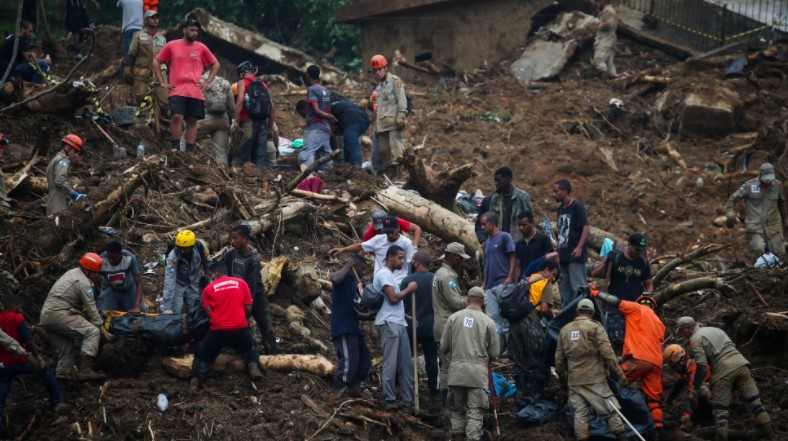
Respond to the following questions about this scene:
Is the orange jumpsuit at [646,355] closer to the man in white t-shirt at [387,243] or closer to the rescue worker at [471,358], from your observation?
the rescue worker at [471,358]

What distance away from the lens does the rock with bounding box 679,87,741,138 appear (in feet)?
71.1

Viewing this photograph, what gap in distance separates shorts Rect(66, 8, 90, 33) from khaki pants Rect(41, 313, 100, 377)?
477 inches

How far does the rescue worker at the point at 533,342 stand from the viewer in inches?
448

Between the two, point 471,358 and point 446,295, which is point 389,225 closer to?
point 446,295

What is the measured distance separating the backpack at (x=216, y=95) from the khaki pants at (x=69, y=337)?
5.70 m

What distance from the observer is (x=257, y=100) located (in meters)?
16.2

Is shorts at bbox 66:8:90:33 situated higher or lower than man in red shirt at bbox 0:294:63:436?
higher

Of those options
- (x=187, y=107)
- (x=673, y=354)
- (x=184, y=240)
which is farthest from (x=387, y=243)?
(x=187, y=107)

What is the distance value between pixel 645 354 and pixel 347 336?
3115mm

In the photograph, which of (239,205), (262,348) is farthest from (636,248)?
(239,205)

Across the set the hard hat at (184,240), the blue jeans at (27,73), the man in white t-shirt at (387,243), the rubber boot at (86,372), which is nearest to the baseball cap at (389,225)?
the man in white t-shirt at (387,243)

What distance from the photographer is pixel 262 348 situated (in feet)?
39.4

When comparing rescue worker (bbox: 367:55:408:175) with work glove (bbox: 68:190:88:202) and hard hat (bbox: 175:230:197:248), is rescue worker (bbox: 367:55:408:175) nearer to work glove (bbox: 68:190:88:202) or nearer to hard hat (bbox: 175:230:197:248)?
work glove (bbox: 68:190:88:202)

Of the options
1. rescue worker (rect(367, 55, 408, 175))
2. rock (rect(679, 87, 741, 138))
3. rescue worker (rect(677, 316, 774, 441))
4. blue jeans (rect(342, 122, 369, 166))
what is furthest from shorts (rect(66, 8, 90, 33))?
rescue worker (rect(677, 316, 774, 441))
